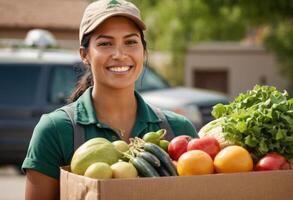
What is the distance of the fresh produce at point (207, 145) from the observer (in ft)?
10.7

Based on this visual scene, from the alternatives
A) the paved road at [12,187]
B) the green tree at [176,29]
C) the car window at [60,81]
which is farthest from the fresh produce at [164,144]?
the green tree at [176,29]

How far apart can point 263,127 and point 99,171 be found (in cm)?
71

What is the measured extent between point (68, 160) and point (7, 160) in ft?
29.4

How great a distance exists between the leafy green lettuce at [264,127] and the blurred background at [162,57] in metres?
1.13

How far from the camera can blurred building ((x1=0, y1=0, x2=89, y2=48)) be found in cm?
1994

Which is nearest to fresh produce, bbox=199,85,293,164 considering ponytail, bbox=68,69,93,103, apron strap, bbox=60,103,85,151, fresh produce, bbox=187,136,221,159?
fresh produce, bbox=187,136,221,159

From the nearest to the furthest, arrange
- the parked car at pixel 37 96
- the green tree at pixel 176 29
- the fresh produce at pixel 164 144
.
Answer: the fresh produce at pixel 164 144 < the parked car at pixel 37 96 < the green tree at pixel 176 29

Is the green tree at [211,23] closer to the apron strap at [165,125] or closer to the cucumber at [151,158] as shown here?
the apron strap at [165,125]

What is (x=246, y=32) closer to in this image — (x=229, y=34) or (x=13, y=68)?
(x=229, y=34)

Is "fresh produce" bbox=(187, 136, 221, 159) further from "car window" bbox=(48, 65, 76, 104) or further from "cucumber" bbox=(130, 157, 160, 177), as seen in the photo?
"car window" bbox=(48, 65, 76, 104)

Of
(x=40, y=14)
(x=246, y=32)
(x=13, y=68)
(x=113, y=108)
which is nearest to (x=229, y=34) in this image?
(x=246, y=32)

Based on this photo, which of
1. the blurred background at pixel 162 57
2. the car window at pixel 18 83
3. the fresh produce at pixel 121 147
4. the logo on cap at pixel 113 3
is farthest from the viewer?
the car window at pixel 18 83

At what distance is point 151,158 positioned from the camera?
315 cm

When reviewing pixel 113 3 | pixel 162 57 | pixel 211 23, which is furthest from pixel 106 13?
pixel 162 57
